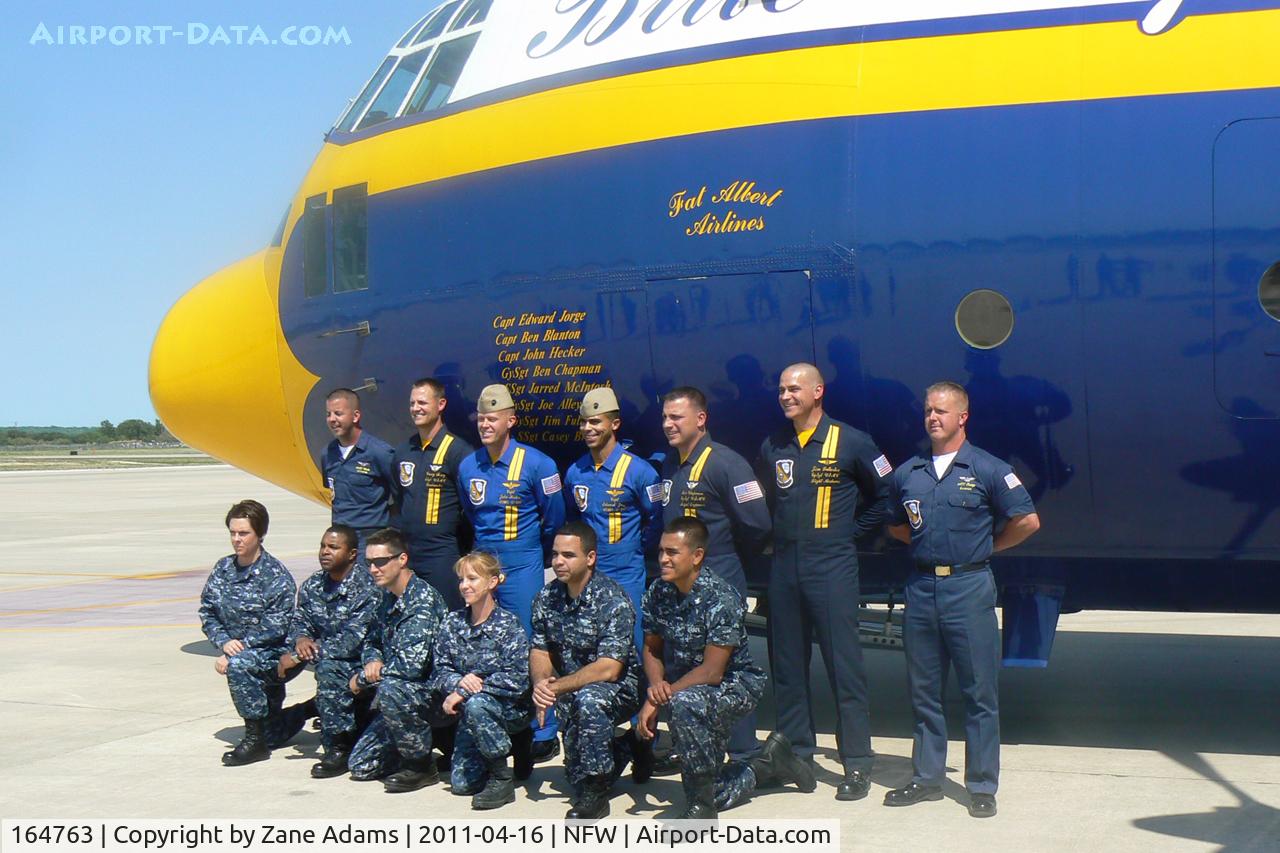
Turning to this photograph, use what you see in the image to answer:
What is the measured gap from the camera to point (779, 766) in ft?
23.0

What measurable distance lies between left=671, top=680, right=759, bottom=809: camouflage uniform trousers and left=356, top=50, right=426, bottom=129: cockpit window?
15.3 feet

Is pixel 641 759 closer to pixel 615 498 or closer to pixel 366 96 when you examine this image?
pixel 615 498

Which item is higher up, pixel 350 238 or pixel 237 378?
pixel 350 238

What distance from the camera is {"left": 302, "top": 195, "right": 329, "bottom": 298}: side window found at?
9203 mm

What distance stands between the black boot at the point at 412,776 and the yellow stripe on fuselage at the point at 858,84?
3506 millimetres

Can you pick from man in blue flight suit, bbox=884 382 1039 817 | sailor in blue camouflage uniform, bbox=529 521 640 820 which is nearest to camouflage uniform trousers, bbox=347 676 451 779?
sailor in blue camouflage uniform, bbox=529 521 640 820

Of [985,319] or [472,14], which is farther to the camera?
[472,14]

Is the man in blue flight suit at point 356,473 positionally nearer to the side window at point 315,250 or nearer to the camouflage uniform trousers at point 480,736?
the side window at point 315,250

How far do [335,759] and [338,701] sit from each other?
314mm

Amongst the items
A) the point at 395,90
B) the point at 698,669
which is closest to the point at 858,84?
the point at 698,669

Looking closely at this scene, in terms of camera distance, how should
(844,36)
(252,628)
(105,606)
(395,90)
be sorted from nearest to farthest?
1. (844,36)
2. (252,628)
3. (395,90)
4. (105,606)

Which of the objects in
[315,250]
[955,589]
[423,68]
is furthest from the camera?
[315,250]

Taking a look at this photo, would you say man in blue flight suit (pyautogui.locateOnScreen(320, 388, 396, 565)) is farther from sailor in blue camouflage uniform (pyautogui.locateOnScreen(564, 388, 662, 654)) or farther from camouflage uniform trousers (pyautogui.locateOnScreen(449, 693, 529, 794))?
camouflage uniform trousers (pyautogui.locateOnScreen(449, 693, 529, 794))

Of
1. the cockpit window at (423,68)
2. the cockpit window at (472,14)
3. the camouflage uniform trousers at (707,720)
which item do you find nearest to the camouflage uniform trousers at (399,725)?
the camouflage uniform trousers at (707,720)
